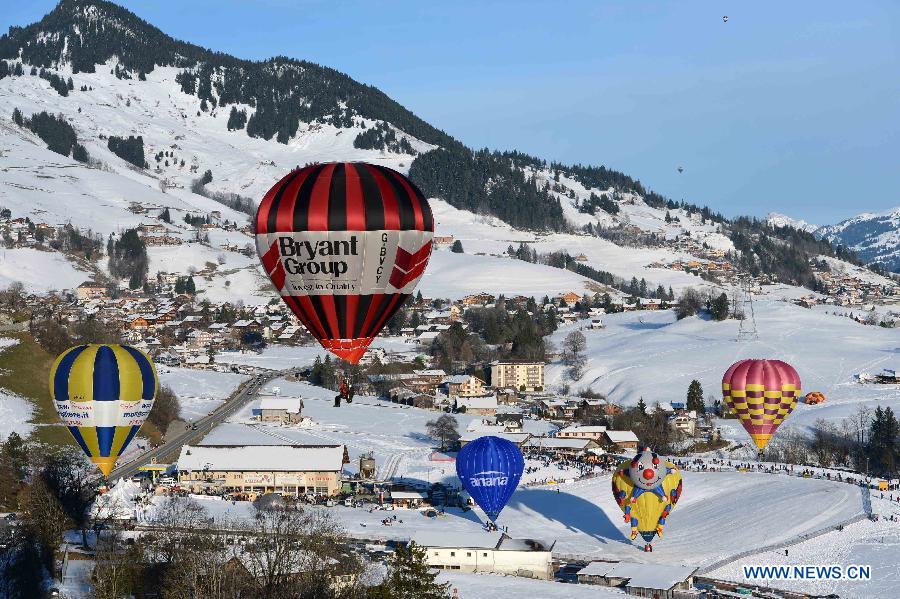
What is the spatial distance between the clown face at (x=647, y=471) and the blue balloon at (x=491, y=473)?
4977 millimetres

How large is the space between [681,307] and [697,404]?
39760mm

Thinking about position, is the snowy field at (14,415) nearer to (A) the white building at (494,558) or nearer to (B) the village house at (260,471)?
(B) the village house at (260,471)

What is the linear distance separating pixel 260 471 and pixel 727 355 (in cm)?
5423

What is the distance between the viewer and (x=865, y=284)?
19788 centimetres

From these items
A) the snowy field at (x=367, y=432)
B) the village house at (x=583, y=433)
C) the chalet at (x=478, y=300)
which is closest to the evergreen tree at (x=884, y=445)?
the village house at (x=583, y=433)

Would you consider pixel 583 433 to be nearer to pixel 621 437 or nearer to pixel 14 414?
pixel 621 437

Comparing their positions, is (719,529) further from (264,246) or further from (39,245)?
(39,245)

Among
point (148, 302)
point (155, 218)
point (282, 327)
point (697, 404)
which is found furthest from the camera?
point (155, 218)

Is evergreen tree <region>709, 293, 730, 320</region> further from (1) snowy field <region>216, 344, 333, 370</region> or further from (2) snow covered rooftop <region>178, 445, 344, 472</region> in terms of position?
(2) snow covered rooftop <region>178, 445, 344, 472</region>

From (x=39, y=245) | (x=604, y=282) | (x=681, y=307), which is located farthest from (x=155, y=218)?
(x=681, y=307)

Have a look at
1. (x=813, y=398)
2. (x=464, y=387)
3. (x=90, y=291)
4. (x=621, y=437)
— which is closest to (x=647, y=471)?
(x=621, y=437)

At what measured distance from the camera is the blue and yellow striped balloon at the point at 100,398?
4334cm

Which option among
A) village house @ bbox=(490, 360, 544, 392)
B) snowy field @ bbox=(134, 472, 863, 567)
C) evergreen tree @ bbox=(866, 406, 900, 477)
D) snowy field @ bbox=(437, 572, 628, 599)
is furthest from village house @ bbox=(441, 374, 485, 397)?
snowy field @ bbox=(437, 572, 628, 599)

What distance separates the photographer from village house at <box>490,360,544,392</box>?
102 meters
